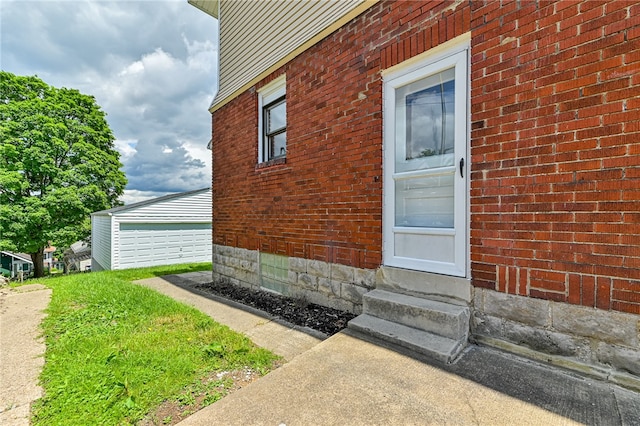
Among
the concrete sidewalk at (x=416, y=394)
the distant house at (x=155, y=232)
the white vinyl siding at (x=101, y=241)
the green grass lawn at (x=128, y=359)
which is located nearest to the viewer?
the concrete sidewalk at (x=416, y=394)

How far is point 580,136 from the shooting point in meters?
2.09

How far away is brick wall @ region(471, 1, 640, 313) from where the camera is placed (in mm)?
1940

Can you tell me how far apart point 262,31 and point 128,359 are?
217 inches

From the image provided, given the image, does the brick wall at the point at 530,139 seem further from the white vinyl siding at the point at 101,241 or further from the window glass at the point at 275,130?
the white vinyl siding at the point at 101,241

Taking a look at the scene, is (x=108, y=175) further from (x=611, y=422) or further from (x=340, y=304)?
(x=611, y=422)

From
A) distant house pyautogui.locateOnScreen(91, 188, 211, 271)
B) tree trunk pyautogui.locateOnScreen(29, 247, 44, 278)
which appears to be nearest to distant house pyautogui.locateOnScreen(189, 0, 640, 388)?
distant house pyautogui.locateOnScreen(91, 188, 211, 271)

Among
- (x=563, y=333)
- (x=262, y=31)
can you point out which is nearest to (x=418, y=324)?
(x=563, y=333)

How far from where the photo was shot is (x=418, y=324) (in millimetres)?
2656

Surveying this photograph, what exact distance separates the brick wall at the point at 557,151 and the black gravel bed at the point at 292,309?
1.78 meters

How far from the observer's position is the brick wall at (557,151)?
194 cm

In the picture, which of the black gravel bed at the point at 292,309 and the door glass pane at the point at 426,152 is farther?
the black gravel bed at the point at 292,309

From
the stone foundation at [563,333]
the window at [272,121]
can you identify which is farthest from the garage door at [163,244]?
the stone foundation at [563,333]

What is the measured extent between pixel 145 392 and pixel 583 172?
3.73 metres

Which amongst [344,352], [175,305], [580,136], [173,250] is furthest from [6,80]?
[580,136]
